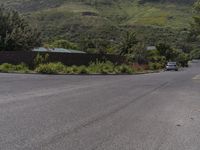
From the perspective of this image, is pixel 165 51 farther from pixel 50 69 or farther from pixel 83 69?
pixel 50 69

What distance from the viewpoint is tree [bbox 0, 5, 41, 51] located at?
5454 centimetres

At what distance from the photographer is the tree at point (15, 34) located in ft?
179

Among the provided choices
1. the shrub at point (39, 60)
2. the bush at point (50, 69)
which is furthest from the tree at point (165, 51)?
the bush at point (50, 69)

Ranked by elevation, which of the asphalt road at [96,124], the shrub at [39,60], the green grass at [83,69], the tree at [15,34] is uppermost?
the tree at [15,34]

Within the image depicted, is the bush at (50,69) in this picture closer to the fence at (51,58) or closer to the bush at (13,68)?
the bush at (13,68)

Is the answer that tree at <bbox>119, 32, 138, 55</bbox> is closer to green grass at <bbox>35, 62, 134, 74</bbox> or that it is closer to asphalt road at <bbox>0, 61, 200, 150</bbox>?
green grass at <bbox>35, 62, 134, 74</bbox>

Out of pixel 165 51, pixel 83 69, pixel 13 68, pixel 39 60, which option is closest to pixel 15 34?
pixel 39 60

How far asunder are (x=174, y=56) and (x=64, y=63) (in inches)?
2295

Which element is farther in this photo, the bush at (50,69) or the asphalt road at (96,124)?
the bush at (50,69)

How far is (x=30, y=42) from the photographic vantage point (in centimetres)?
5934

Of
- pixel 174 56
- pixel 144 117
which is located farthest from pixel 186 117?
pixel 174 56

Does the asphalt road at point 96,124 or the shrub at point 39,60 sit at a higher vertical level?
the asphalt road at point 96,124

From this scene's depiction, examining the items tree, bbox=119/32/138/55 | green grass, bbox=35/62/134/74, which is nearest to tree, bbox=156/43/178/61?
tree, bbox=119/32/138/55

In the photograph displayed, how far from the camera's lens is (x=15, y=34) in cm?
5503
